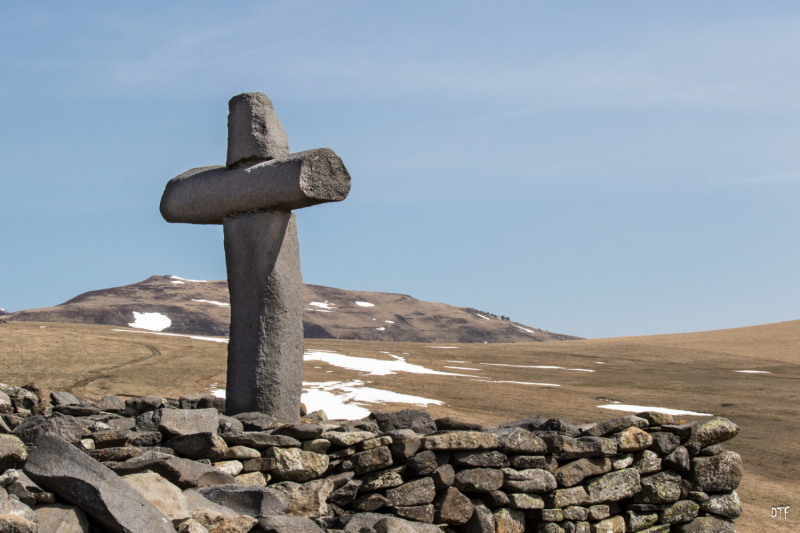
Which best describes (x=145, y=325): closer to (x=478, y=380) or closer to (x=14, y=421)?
(x=478, y=380)

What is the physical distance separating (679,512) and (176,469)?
6914 mm

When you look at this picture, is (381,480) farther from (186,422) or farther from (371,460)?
(186,422)

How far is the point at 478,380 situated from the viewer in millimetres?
34156

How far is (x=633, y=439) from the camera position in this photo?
10914 millimetres

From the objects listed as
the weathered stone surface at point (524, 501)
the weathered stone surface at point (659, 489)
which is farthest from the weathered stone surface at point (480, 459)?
the weathered stone surface at point (659, 489)

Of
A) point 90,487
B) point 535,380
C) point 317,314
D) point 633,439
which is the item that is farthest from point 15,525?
point 317,314

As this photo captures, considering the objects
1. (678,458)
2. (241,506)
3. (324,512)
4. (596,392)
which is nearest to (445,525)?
(324,512)

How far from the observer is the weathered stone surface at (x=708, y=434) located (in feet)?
37.3

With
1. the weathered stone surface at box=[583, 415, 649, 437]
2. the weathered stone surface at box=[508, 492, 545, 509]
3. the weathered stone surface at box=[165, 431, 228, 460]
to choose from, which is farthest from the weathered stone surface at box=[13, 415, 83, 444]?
the weathered stone surface at box=[583, 415, 649, 437]

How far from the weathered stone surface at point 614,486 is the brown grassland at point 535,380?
351 cm

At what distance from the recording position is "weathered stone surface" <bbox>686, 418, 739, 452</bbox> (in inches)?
448

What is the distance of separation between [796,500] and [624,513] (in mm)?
6132

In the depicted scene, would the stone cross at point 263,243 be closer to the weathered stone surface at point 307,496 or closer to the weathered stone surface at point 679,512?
the weathered stone surface at point 307,496

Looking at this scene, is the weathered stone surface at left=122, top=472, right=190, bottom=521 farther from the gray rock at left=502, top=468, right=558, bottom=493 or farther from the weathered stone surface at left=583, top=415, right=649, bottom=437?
the weathered stone surface at left=583, top=415, right=649, bottom=437
